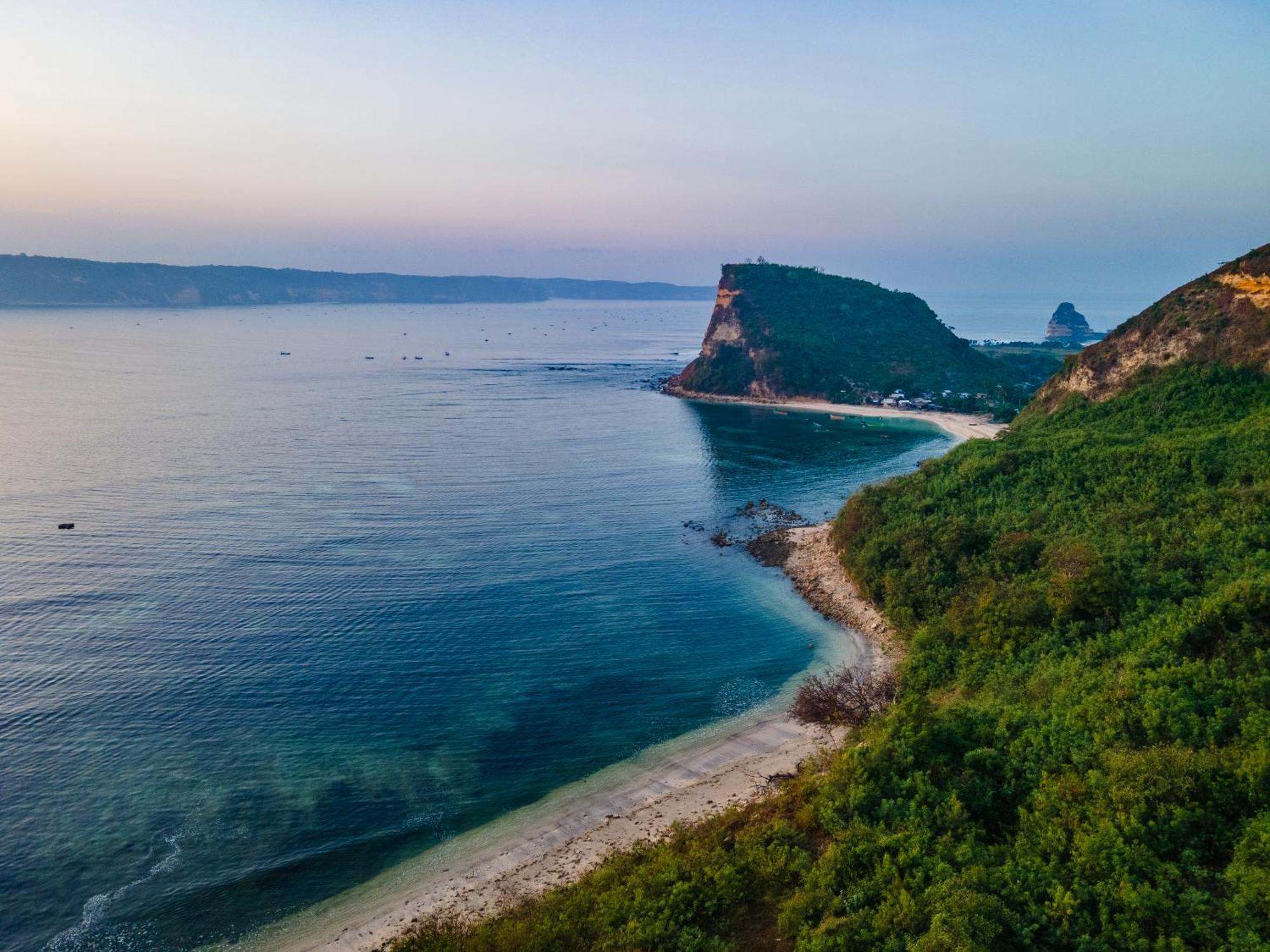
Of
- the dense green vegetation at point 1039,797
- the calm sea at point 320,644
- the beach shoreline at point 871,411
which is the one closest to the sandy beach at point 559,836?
the calm sea at point 320,644

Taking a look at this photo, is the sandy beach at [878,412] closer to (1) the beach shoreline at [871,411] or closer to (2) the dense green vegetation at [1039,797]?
(1) the beach shoreline at [871,411]

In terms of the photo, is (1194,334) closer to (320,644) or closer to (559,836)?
(559,836)

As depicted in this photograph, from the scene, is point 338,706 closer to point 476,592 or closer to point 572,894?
point 476,592

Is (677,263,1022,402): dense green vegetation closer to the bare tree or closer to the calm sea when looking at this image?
the calm sea

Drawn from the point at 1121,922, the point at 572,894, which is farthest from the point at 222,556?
the point at 1121,922

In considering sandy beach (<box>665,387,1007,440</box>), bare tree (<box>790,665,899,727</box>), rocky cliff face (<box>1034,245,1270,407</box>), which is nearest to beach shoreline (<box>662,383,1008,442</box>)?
sandy beach (<box>665,387,1007,440</box>)

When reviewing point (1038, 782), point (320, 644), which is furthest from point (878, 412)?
point (1038, 782)
